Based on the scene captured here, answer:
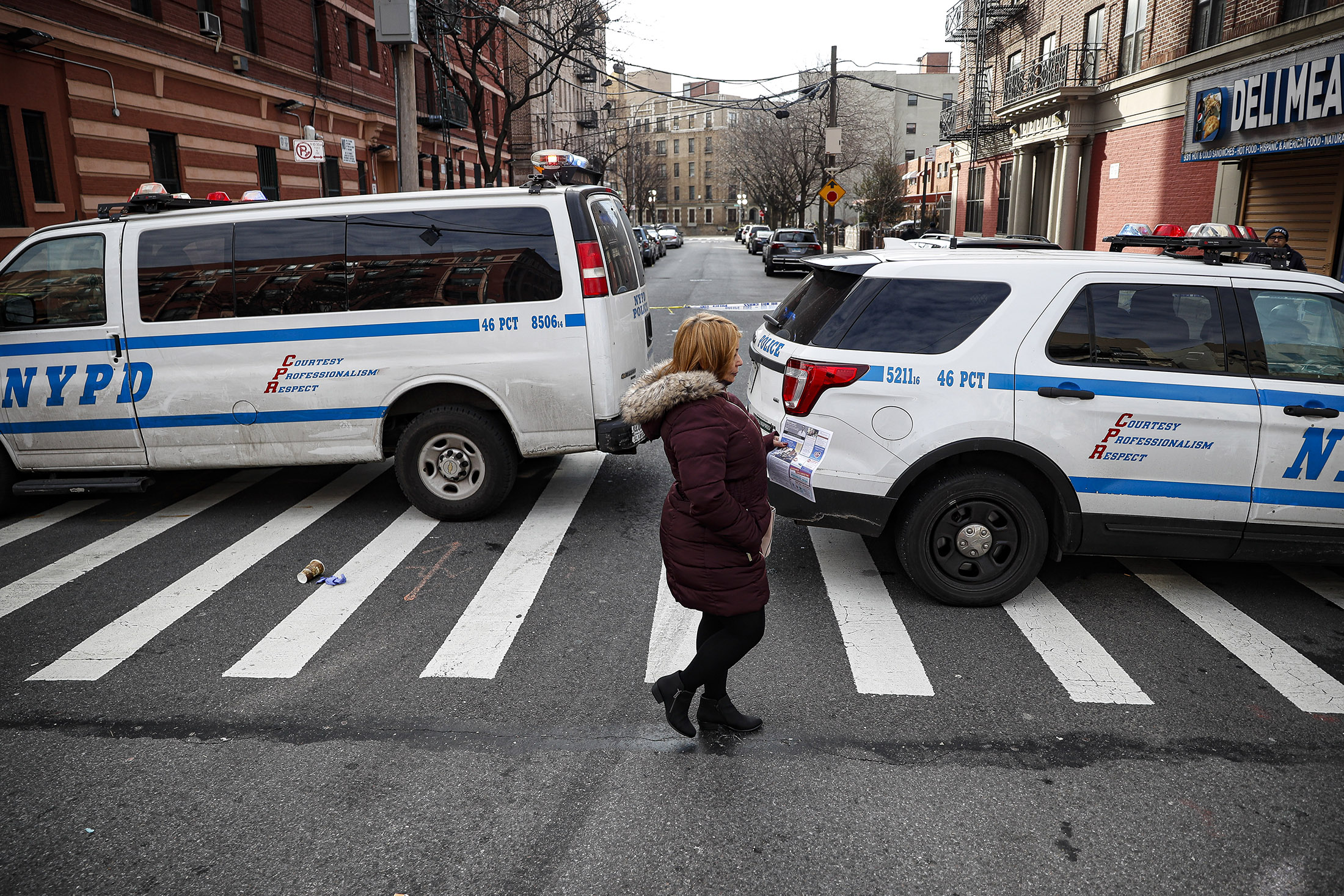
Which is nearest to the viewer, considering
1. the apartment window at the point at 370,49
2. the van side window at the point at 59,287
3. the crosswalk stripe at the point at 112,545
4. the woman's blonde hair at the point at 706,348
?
the woman's blonde hair at the point at 706,348

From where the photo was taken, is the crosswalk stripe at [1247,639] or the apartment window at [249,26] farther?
the apartment window at [249,26]

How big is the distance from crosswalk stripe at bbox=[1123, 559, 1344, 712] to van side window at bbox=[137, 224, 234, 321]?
259 inches

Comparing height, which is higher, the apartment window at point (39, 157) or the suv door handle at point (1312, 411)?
the apartment window at point (39, 157)

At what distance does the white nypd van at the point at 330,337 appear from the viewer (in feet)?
21.4

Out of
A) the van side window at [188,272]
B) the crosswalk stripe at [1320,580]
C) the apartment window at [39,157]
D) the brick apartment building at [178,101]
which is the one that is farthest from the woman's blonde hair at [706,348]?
the apartment window at [39,157]

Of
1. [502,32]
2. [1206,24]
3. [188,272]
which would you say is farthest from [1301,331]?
[502,32]

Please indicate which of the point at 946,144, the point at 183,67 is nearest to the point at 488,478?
the point at 183,67

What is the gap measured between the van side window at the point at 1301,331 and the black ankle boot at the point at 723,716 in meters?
3.50

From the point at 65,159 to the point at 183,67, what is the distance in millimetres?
4092

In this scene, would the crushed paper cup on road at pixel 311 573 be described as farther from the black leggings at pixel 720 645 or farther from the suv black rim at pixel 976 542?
the suv black rim at pixel 976 542

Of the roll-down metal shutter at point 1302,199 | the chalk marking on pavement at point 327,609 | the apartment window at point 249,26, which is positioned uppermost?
the apartment window at point 249,26

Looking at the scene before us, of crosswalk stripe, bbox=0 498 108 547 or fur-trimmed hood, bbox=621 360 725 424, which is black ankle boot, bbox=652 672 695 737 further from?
crosswalk stripe, bbox=0 498 108 547

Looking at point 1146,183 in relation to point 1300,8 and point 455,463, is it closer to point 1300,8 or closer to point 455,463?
point 1300,8

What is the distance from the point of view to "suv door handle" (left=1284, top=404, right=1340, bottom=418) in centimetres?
493
